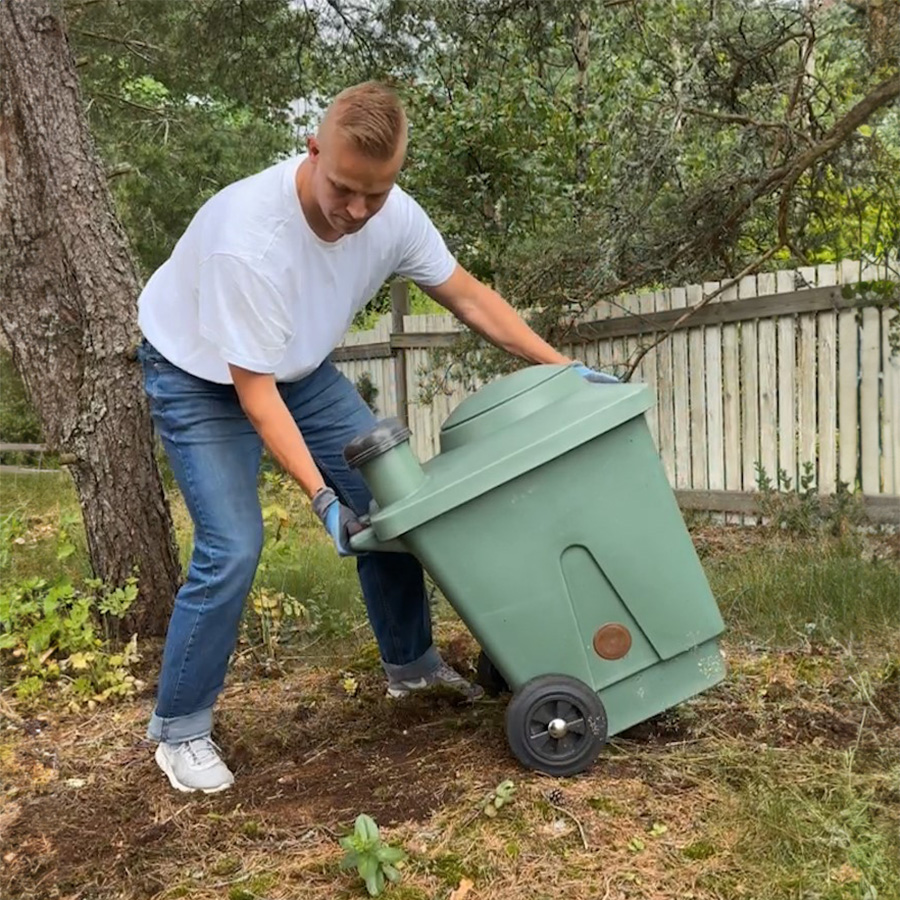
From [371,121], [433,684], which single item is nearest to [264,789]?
[433,684]

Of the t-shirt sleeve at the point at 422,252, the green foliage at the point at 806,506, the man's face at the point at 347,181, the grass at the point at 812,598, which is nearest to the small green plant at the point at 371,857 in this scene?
the man's face at the point at 347,181

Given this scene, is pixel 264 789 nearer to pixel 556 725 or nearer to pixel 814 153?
pixel 556 725

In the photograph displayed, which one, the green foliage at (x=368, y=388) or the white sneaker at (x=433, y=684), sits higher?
the green foliage at (x=368, y=388)

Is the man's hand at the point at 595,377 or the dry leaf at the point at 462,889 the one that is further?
the man's hand at the point at 595,377

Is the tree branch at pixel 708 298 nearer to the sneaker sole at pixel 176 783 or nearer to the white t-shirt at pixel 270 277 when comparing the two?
the white t-shirt at pixel 270 277

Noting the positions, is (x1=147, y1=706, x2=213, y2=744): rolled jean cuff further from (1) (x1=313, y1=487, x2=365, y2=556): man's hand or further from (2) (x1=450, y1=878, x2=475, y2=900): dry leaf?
(2) (x1=450, y1=878, x2=475, y2=900): dry leaf

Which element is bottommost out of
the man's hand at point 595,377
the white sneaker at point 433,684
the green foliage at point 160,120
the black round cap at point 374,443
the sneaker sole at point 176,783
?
the white sneaker at point 433,684

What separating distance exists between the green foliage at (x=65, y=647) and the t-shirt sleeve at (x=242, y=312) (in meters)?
1.42

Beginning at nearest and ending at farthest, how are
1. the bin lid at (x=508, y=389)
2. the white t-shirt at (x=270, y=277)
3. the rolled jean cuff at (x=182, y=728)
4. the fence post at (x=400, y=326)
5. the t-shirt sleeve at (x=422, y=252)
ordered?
the white t-shirt at (x=270, y=277) → the bin lid at (x=508, y=389) → the rolled jean cuff at (x=182, y=728) → the t-shirt sleeve at (x=422, y=252) → the fence post at (x=400, y=326)

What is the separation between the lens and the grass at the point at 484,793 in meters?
1.92

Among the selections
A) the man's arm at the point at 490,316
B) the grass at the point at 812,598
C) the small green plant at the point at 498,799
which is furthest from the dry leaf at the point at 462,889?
the grass at the point at 812,598

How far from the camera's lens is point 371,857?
189 cm

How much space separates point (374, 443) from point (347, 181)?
58 centimetres

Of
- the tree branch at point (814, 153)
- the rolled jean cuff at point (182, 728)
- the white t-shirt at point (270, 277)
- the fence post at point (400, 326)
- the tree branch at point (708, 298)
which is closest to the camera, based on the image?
the white t-shirt at point (270, 277)
